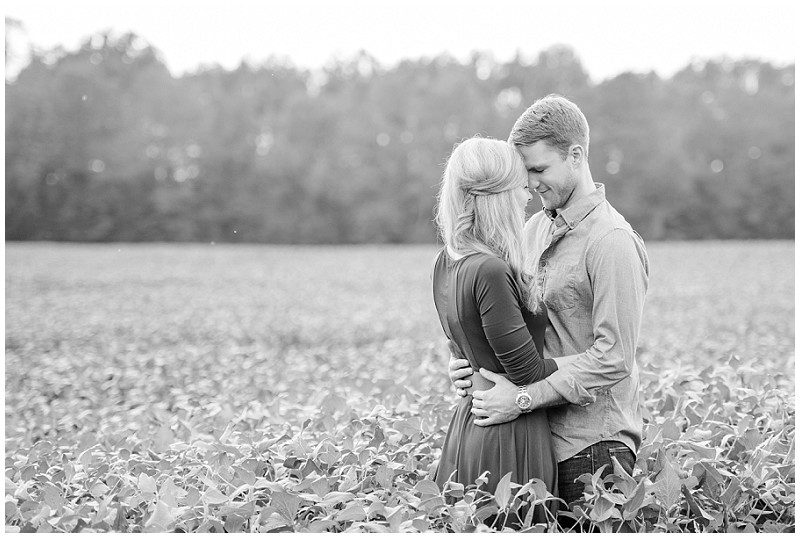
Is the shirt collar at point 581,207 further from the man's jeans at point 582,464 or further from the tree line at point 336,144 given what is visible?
the tree line at point 336,144

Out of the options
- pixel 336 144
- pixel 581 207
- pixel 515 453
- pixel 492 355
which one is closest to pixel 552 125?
pixel 581 207

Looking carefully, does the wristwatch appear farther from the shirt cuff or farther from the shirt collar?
the shirt collar

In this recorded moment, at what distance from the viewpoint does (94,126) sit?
38.2 metres

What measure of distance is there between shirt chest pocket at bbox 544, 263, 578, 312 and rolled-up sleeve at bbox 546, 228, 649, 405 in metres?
0.10

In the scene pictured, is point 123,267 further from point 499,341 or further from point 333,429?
point 499,341

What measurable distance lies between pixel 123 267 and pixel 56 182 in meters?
18.4

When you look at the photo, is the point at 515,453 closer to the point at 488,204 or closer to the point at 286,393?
the point at 488,204

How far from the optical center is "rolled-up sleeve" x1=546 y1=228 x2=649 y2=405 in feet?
8.66

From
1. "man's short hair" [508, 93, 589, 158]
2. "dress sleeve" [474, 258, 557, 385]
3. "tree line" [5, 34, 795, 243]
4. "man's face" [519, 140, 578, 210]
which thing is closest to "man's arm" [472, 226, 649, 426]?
"dress sleeve" [474, 258, 557, 385]

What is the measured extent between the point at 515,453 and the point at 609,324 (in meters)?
0.54

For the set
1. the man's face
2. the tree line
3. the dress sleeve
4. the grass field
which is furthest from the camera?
the tree line

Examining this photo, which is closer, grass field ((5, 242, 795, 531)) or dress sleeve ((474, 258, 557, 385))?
dress sleeve ((474, 258, 557, 385))

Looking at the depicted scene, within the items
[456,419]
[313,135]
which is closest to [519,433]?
[456,419]

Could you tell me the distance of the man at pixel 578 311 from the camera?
2656 millimetres
